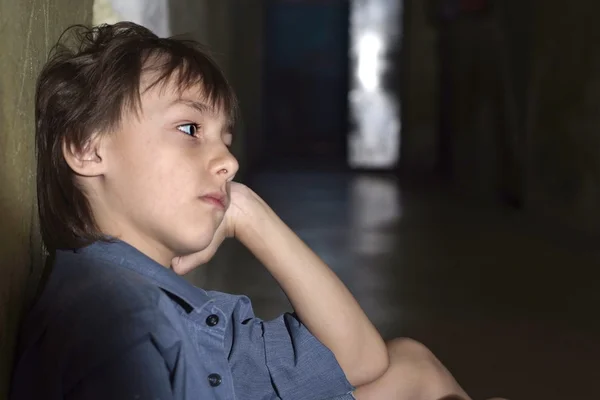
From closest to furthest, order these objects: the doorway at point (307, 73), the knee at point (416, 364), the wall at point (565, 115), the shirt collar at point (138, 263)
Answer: the shirt collar at point (138, 263)
the knee at point (416, 364)
the wall at point (565, 115)
the doorway at point (307, 73)

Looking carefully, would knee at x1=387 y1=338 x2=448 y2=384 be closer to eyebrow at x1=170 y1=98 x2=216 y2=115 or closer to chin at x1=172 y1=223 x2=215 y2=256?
chin at x1=172 y1=223 x2=215 y2=256

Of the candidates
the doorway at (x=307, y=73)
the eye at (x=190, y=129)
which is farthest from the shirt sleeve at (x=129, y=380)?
the doorway at (x=307, y=73)

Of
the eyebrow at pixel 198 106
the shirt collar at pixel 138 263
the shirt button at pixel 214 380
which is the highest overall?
the eyebrow at pixel 198 106

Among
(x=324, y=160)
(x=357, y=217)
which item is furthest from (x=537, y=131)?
(x=324, y=160)

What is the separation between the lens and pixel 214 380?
4.15 ft

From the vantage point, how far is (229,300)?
1.57 m

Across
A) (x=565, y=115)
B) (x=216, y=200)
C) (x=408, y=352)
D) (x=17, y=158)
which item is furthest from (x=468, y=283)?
(x=17, y=158)

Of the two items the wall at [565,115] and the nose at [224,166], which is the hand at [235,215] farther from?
the wall at [565,115]

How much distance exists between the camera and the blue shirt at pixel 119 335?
1.08 m

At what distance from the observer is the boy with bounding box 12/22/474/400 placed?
3.67ft

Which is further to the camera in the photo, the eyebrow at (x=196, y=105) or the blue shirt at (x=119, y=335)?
the eyebrow at (x=196, y=105)

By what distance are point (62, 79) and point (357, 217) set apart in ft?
15.8

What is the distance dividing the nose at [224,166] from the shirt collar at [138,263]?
6.8 inches

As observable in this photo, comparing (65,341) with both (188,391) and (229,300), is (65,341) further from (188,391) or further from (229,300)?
(229,300)
